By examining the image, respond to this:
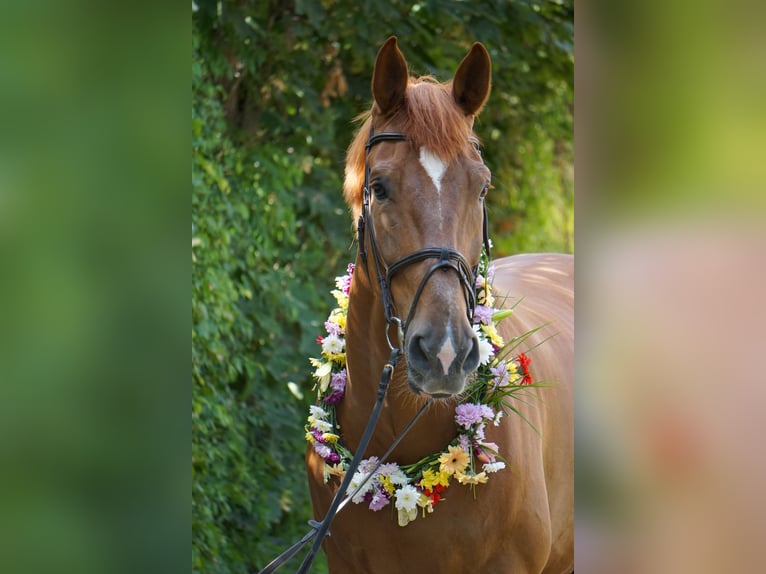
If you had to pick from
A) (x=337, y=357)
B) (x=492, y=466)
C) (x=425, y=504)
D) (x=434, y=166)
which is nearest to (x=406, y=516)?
(x=425, y=504)

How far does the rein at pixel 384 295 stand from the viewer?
236cm

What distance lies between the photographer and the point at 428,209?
243 centimetres

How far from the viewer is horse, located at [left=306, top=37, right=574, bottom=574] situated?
7.72ft

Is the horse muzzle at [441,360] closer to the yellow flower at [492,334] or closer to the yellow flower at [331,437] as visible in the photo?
the yellow flower at [492,334]

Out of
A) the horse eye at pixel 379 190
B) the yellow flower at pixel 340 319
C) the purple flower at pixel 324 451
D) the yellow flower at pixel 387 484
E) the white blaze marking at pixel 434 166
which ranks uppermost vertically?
the white blaze marking at pixel 434 166

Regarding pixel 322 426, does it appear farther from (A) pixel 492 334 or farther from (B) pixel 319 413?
(A) pixel 492 334

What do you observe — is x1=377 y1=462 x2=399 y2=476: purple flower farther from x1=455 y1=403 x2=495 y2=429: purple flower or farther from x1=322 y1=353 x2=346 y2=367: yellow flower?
x1=322 y1=353 x2=346 y2=367: yellow flower

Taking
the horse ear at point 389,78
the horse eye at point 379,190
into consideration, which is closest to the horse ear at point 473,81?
the horse ear at point 389,78

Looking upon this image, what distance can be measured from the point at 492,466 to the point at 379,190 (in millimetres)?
909

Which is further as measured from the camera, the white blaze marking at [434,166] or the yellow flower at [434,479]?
the yellow flower at [434,479]
